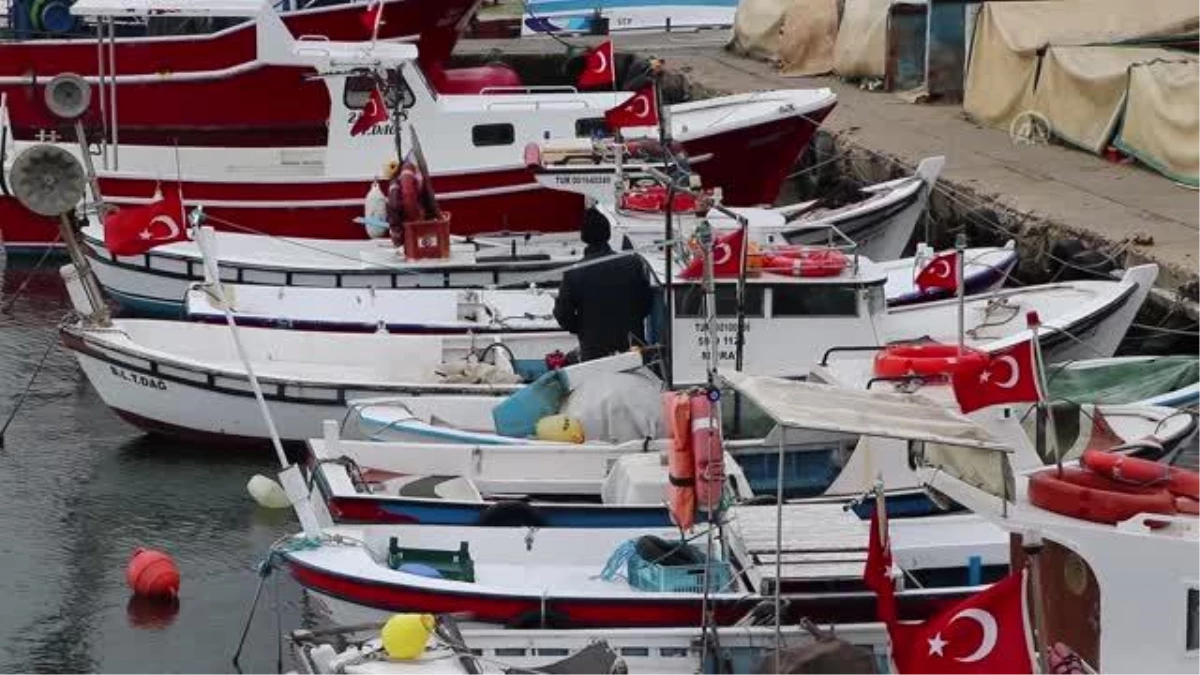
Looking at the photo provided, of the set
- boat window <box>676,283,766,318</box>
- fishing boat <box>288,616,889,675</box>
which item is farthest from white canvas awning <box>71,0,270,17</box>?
fishing boat <box>288,616,889,675</box>

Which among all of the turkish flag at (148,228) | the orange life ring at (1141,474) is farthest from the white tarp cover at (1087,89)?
the orange life ring at (1141,474)

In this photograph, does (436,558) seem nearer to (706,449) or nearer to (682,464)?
(682,464)

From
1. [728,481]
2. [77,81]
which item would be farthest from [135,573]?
[77,81]

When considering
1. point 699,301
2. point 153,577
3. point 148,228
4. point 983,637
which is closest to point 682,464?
point 983,637

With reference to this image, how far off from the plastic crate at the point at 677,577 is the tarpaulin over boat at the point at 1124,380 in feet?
12.9

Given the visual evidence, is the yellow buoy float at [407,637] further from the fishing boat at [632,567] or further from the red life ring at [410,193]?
the red life ring at [410,193]

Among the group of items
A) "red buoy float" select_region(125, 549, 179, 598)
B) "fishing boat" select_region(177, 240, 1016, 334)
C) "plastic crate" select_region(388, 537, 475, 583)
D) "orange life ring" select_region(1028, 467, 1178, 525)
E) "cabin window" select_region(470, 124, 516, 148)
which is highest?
"orange life ring" select_region(1028, 467, 1178, 525)

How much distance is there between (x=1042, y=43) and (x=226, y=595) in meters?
14.9

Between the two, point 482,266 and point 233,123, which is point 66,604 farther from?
point 233,123

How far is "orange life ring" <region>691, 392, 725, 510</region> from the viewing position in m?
11.5

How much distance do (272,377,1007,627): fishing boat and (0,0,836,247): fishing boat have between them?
10937 millimetres

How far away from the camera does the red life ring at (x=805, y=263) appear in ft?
52.7

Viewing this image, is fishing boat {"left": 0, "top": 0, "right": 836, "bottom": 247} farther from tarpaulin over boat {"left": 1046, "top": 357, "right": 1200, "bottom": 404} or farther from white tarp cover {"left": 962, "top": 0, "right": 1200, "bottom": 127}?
tarpaulin over boat {"left": 1046, "top": 357, "right": 1200, "bottom": 404}

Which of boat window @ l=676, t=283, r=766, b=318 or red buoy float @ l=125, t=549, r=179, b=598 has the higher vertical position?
boat window @ l=676, t=283, r=766, b=318
